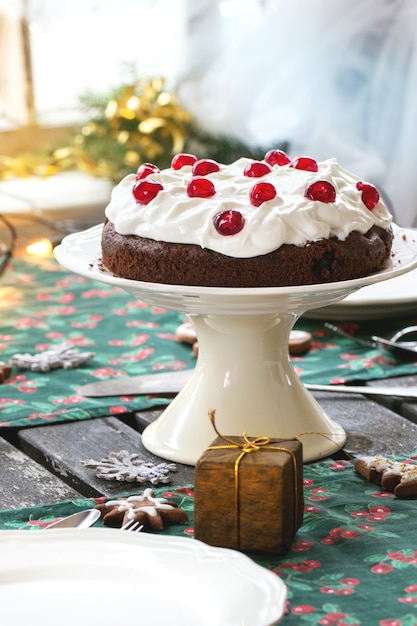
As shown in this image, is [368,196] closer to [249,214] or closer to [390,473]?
[249,214]

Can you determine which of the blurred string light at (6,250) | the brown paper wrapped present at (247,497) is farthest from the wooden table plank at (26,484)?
the blurred string light at (6,250)

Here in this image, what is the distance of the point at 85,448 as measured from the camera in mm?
1247

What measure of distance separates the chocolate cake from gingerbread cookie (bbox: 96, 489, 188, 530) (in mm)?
233

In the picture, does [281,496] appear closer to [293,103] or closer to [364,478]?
[364,478]

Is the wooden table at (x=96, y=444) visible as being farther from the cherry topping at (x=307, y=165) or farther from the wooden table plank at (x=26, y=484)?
the cherry topping at (x=307, y=165)

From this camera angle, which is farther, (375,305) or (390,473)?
(375,305)

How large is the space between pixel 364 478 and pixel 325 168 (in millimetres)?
366

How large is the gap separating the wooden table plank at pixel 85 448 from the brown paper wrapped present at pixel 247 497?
0.61ft

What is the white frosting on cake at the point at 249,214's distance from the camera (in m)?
1.07

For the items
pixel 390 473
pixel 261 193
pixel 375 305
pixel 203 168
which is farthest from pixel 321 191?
pixel 375 305

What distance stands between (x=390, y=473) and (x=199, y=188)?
373 millimetres

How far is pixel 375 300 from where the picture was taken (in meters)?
1.62

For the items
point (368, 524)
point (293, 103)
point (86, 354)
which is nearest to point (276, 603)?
point (368, 524)

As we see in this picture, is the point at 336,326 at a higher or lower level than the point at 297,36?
lower
